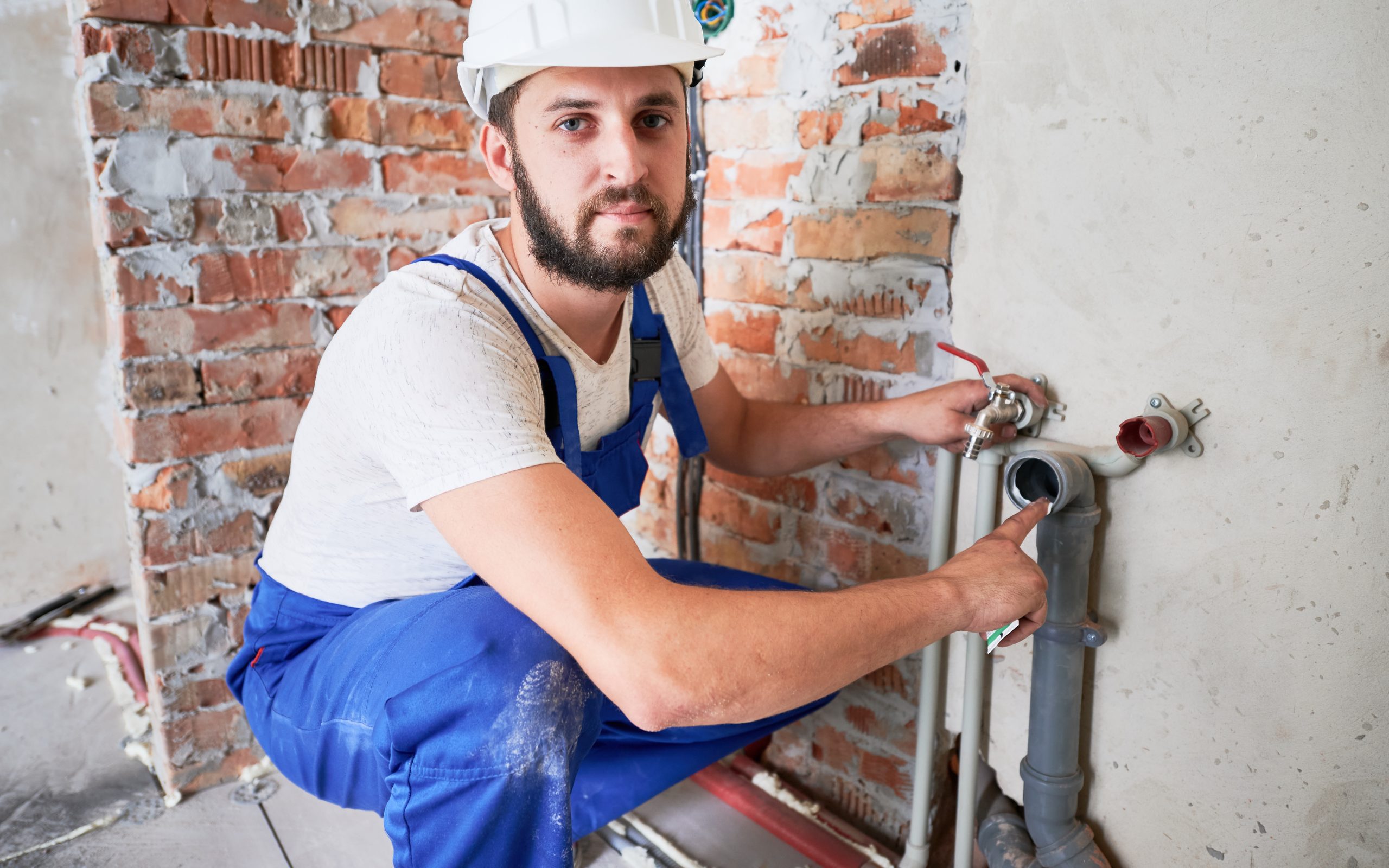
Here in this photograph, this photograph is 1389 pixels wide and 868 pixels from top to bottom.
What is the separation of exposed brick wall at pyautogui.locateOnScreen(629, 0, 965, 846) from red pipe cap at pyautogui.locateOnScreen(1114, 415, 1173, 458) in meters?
0.29

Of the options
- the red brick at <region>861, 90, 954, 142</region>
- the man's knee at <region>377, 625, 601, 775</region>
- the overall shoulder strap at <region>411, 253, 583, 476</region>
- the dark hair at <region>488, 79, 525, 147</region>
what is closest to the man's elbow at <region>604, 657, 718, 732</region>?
the man's knee at <region>377, 625, 601, 775</region>

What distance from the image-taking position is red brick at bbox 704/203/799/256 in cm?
145

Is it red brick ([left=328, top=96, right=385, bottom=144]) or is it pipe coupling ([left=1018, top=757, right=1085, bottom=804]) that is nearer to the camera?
pipe coupling ([left=1018, top=757, right=1085, bottom=804])

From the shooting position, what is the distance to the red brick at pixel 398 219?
1.58 m

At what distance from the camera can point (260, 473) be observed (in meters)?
1.57

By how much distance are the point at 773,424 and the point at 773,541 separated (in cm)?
26

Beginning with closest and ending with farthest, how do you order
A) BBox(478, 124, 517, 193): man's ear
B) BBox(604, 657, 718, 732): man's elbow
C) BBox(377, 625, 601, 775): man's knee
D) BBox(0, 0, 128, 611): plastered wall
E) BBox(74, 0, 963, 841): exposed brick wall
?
BBox(604, 657, 718, 732): man's elbow
BBox(377, 625, 601, 775): man's knee
BBox(478, 124, 517, 193): man's ear
BBox(74, 0, 963, 841): exposed brick wall
BBox(0, 0, 128, 611): plastered wall

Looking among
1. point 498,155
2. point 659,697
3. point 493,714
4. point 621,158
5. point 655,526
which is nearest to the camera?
point 659,697

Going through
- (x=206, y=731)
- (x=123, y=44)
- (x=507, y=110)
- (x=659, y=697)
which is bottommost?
(x=206, y=731)

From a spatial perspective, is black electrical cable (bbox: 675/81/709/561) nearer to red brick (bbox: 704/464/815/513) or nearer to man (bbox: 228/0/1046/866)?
red brick (bbox: 704/464/815/513)

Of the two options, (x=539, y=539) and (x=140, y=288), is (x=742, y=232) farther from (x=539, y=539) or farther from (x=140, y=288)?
(x=140, y=288)

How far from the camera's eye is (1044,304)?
1129 mm

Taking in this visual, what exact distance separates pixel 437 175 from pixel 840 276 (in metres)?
0.78

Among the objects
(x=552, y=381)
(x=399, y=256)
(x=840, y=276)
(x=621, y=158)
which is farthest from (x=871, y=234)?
(x=399, y=256)
